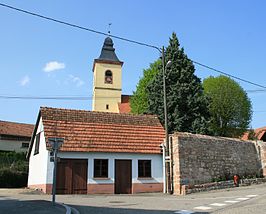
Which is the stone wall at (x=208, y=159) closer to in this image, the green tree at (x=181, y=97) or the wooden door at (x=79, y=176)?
the green tree at (x=181, y=97)

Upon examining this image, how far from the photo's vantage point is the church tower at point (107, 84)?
60469mm

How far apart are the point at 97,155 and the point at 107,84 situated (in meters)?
38.5

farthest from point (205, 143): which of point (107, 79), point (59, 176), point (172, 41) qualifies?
point (107, 79)

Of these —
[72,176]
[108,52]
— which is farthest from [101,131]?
[108,52]

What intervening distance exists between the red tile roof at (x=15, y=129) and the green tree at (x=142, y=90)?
17326 millimetres

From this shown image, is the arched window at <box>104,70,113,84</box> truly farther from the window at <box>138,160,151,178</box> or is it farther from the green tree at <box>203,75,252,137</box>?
the window at <box>138,160,151,178</box>

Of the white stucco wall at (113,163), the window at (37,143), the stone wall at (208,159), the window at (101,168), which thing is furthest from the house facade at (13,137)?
the stone wall at (208,159)

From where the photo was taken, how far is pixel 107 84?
61.2 metres

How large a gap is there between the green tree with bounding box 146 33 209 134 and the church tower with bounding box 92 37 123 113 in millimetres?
25596

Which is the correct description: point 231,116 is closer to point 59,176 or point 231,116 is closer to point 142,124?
point 142,124

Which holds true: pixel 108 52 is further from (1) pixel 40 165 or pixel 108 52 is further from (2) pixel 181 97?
(1) pixel 40 165

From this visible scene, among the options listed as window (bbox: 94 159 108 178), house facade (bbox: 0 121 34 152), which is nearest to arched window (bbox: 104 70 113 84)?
house facade (bbox: 0 121 34 152)

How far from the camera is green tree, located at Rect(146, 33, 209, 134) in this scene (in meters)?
32.1

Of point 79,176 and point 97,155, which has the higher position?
point 97,155
